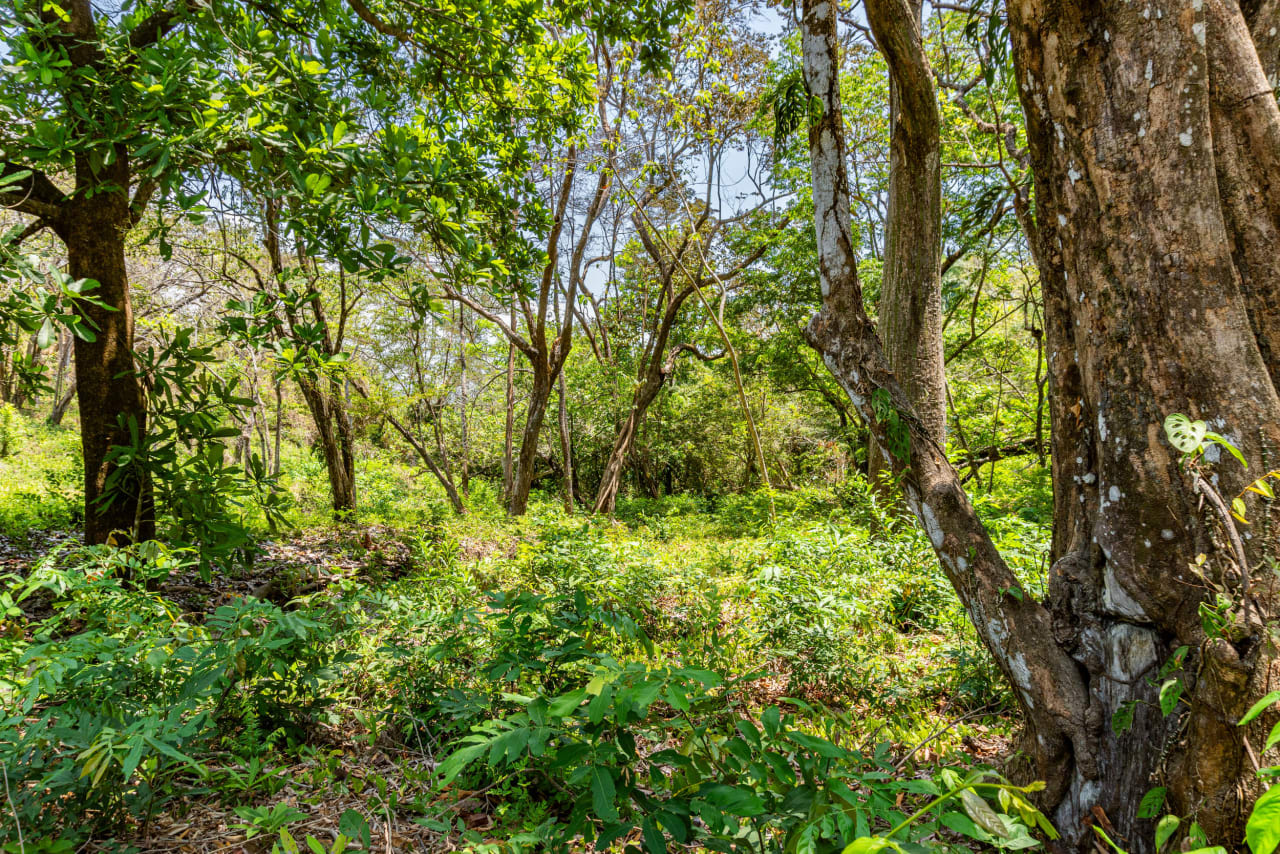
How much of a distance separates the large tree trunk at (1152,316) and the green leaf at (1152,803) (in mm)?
39

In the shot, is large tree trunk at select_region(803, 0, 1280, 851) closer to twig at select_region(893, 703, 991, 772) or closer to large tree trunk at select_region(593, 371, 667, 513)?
twig at select_region(893, 703, 991, 772)

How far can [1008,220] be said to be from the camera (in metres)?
8.74

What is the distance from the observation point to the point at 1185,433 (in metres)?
1.27

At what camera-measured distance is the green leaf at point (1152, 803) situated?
142 centimetres

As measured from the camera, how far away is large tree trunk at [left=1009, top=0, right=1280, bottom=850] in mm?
1494

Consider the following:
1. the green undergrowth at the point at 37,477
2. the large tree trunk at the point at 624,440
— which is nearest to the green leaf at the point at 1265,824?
the green undergrowth at the point at 37,477

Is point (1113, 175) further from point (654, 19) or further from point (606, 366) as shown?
point (606, 366)

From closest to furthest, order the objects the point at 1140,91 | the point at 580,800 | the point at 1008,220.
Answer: the point at 580,800 → the point at 1140,91 → the point at 1008,220

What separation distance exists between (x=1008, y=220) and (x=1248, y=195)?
334 inches

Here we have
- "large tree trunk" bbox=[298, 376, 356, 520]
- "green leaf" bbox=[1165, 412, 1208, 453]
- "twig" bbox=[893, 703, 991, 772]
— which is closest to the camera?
"green leaf" bbox=[1165, 412, 1208, 453]

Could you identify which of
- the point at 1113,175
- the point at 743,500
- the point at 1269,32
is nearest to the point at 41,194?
the point at 1113,175

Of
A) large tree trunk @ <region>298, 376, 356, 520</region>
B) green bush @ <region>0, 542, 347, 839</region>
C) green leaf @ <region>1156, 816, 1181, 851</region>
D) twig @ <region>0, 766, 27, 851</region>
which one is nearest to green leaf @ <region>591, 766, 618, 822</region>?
green bush @ <region>0, 542, 347, 839</region>

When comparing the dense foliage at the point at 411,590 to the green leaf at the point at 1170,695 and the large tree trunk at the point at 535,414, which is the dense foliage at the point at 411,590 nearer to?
the green leaf at the point at 1170,695

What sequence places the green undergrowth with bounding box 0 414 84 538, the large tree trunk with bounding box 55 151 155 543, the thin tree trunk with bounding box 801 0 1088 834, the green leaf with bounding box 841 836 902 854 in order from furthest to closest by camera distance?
the green undergrowth with bounding box 0 414 84 538
the large tree trunk with bounding box 55 151 155 543
the thin tree trunk with bounding box 801 0 1088 834
the green leaf with bounding box 841 836 902 854
